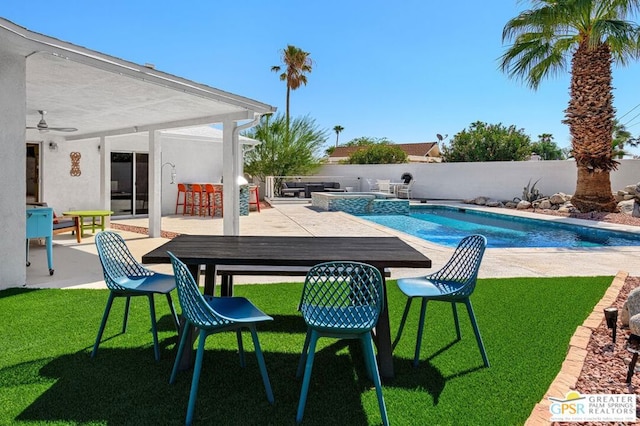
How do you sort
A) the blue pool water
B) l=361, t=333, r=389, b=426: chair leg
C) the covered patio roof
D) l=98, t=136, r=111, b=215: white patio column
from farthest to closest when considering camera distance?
l=98, t=136, r=111, b=215: white patio column
the blue pool water
the covered patio roof
l=361, t=333, r=389, b=426: chair leg


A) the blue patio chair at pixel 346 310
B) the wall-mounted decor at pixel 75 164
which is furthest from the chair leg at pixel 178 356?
the wall-mounted decor at pixel 75 164

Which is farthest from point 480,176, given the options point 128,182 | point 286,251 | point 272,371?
point 272,371

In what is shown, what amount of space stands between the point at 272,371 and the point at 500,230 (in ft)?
41.6

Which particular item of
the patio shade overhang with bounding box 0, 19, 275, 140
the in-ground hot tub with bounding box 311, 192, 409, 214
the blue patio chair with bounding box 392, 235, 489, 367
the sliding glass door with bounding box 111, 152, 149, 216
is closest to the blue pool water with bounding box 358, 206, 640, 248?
the in-ground hot tub with bounding box 311, 192, 409, 214

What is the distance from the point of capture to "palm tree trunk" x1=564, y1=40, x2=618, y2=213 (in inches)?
628

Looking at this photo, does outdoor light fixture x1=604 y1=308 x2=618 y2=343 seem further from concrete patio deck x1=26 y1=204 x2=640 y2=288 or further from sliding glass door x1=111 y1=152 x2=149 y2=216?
sliding glass door x1=111 y1=152 x2=149 y2=216

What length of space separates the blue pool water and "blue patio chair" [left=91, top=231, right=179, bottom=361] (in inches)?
324

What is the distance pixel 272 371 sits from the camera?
3578 mm

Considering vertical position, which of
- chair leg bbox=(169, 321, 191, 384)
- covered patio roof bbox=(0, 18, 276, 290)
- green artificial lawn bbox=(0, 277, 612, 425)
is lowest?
green artificial lawn bbox=(0, 277, 612, 425)

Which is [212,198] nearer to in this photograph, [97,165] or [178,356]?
[97,165]

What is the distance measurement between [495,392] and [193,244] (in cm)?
292

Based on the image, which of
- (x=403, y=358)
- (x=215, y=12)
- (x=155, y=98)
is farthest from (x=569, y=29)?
(x=403, y=358)

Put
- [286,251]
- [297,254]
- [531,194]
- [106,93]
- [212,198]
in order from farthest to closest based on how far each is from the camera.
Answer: [531,194], [212,198], [106,93], [286,251], [297,254]

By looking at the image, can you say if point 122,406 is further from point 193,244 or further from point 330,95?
point 330,95
